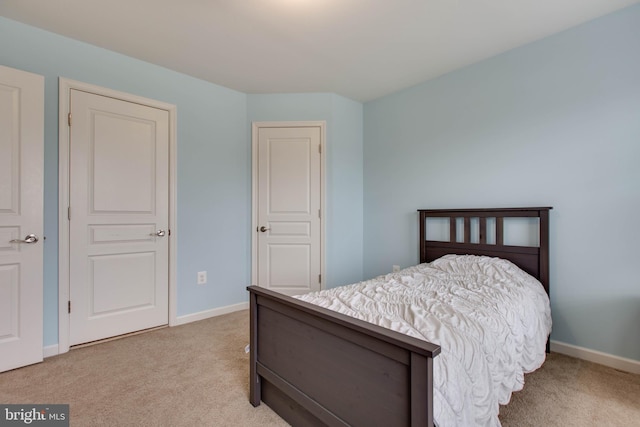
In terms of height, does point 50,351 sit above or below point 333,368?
below

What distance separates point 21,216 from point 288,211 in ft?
7.03

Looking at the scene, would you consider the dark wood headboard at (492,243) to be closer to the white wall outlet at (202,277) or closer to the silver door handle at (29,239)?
the white wall outlet at (202,277)

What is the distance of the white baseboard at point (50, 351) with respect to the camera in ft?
7.28

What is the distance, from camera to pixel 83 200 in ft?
7.97

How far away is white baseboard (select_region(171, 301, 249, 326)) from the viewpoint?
2.95 meters

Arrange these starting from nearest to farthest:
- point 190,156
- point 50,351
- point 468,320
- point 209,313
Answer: point 468,320, point 50,351, point 190,156, point 209,313

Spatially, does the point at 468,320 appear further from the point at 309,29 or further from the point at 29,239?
the point at 29,239

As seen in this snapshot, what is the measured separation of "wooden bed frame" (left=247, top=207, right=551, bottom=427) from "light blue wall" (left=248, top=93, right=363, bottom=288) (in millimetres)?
1799

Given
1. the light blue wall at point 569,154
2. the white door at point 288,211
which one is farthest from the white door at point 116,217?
the light blue wall at point 569,154

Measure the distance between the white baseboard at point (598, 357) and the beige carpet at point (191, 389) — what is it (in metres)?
0.06

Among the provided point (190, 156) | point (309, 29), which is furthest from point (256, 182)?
point (309, 29)

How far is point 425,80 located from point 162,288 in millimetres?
3215

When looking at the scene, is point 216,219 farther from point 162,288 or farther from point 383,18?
point 383,18

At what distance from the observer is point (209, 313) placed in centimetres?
315
